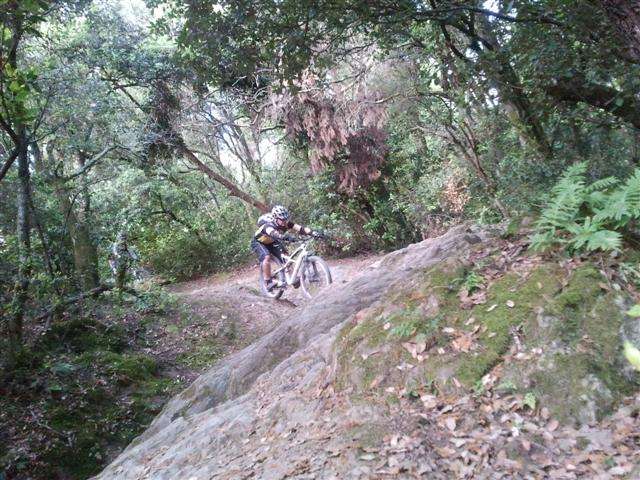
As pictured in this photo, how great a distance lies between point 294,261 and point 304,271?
30cm

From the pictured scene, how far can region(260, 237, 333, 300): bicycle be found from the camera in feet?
34.1

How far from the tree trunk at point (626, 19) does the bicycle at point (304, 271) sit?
7087 millimetres

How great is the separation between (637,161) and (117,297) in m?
9.25

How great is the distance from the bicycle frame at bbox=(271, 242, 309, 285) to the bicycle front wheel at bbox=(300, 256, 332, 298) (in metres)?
0.11

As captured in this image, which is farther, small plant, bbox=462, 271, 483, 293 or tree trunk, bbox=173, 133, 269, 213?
tree trunk, bbox=173, 133, 269, 213

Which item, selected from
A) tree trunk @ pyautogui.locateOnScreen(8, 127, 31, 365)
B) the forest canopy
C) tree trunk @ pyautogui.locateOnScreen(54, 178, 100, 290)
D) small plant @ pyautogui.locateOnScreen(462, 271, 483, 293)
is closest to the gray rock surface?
small plant @ pyautogui.locateOnScreen(462, 271, 483, 293)

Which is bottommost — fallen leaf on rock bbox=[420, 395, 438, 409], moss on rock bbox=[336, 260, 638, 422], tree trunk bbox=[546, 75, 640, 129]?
fallen leaf on rock bbox=[420, 395, 438, 409]

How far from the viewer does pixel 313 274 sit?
1045 cm

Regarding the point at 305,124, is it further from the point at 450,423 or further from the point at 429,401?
the point at 450,423

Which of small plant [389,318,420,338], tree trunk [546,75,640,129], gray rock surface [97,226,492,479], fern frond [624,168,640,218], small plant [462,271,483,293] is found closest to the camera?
gray rock surface [97,226,492,479]

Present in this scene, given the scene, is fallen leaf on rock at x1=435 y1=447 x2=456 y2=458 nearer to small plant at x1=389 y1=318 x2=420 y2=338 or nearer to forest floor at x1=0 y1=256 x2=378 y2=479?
small plant at x1=389 y1=318 x2=420 y2=338

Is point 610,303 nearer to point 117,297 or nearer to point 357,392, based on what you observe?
point 357,392

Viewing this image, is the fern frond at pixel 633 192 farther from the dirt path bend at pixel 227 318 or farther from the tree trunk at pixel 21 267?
the tree trunk at pixel 21 267

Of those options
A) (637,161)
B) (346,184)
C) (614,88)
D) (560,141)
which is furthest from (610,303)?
(346,184)
